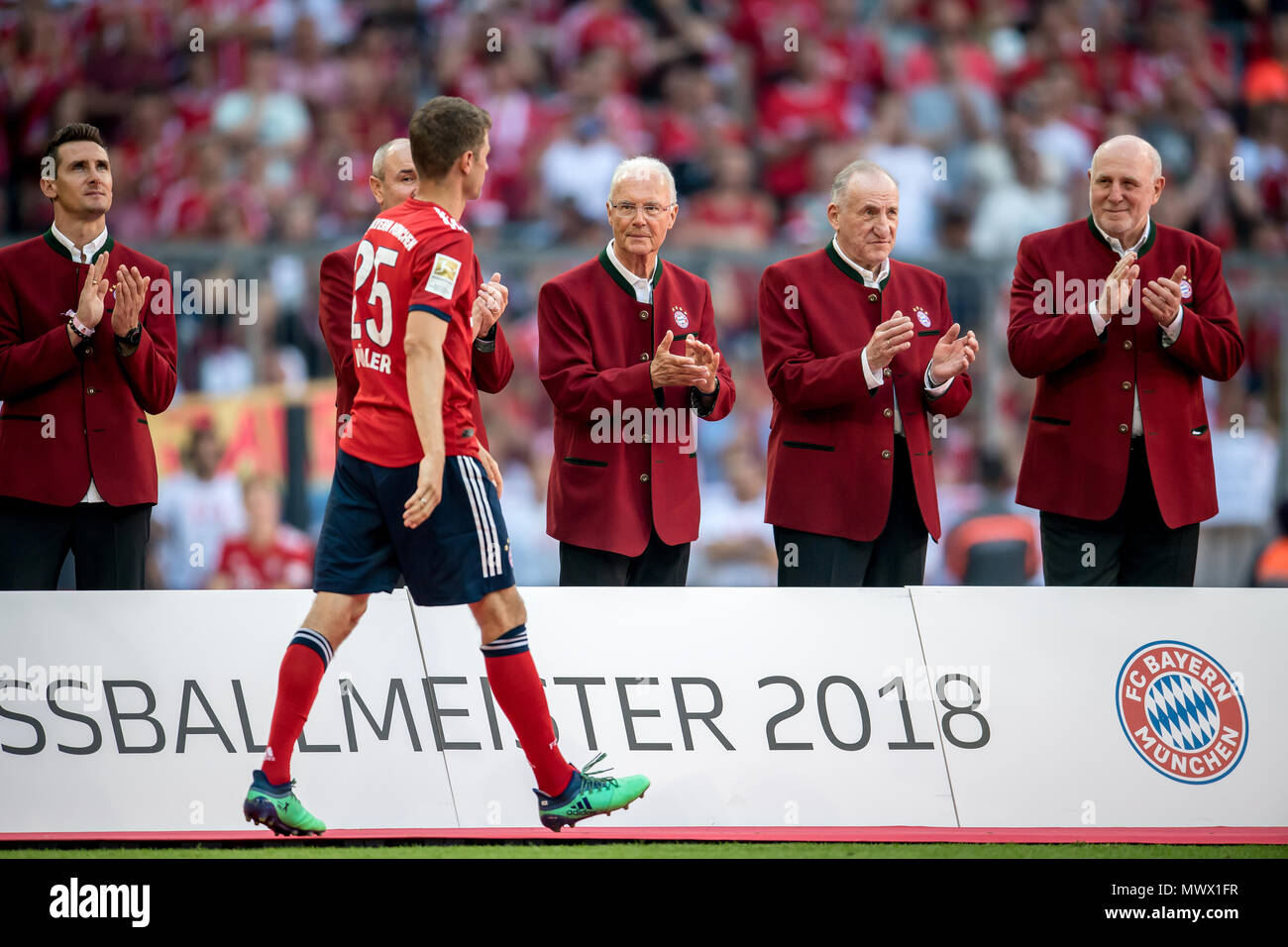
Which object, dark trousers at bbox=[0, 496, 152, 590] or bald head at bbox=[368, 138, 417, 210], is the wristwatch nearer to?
dark trousers at bbox=[0, 496, 152, 590]

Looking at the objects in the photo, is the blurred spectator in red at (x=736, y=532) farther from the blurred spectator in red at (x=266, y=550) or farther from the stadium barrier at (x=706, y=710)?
the stadium barrier at (x=706, y=710)

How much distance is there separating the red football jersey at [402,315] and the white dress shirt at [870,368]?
4.87 ft

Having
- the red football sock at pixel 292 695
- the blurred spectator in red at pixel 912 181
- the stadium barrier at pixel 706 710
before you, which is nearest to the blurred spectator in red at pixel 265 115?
the blurred spectator in red at pixel 912 181

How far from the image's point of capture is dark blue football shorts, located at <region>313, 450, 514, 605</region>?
4.64 metres

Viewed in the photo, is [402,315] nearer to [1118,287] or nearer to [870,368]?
[870,368]

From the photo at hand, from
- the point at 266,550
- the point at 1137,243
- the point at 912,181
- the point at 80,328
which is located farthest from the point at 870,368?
the point at 912,181

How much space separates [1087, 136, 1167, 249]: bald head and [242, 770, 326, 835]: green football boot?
3.52 m

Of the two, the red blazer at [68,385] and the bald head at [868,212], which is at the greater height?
the bald head at [868,212]

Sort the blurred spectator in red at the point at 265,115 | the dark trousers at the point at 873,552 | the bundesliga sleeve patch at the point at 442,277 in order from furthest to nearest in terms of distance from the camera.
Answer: the blurred spectator in red at the point at 265,115 < the dark trousers at the point at 873,552 < the bundesliga sleeve patch at the point at 442,277

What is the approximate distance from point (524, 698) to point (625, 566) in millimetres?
1088

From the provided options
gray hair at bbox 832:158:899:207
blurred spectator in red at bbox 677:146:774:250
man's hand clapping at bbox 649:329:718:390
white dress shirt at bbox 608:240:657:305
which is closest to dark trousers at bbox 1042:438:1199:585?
gray hair at bbox 832:158:899:207

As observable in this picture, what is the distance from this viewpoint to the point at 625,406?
18.3 feet

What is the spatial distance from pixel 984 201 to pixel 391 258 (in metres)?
7.04

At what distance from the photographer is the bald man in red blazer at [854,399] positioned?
562 centimetres
